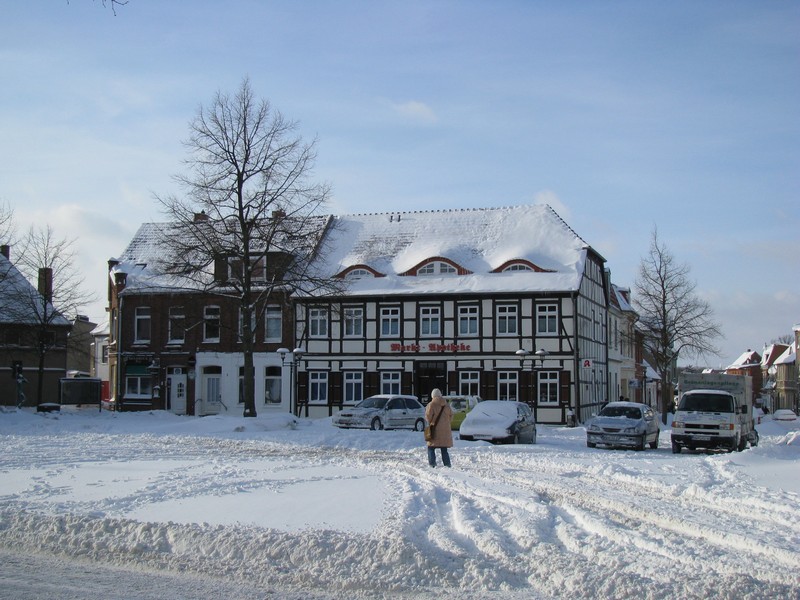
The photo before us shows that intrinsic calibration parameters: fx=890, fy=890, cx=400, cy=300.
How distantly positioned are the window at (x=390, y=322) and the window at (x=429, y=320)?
118 centimetres

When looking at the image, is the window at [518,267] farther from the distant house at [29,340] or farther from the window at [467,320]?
the distant house at [29,340]

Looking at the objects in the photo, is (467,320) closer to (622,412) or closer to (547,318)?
(547,318)

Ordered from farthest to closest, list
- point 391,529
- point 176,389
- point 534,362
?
1. point 176,389
2. point 534,362
3. point 391,529

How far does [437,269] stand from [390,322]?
11.4 feet

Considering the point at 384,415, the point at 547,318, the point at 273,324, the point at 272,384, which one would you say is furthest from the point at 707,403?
the point at 273,324

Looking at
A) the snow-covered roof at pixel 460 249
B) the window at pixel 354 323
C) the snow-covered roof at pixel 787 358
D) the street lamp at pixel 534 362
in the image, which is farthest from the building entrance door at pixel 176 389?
the snow-covered roof at pixel 787 358

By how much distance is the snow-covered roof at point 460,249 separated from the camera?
42.1 meters

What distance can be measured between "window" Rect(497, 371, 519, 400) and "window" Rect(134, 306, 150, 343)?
18934 mm

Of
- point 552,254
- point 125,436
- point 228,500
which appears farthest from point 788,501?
point 552,254

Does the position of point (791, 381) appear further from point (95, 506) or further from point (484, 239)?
point (95, 506)

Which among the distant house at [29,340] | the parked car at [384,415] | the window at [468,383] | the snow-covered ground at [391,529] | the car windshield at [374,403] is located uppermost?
the distant house at [29,340]

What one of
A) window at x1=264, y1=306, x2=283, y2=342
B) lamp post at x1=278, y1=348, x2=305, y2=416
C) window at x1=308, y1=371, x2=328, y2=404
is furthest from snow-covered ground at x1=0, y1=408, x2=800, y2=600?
window at x1=264, y1=306, x2=283, y2=342

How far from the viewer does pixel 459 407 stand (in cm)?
3538

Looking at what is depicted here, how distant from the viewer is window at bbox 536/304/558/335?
4156 centimetres
